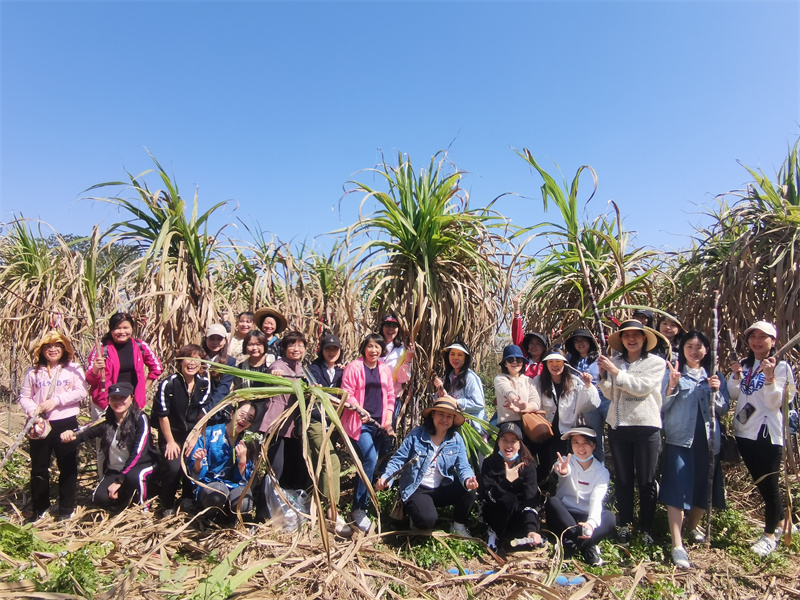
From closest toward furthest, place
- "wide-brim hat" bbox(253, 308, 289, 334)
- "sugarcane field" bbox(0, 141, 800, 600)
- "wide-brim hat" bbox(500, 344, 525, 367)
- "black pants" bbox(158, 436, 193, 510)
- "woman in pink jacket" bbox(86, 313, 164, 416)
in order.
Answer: "sugarcane field" bbox(0, 141, 800, 600)
"black pants" bbox(158, 436, 193, 510)
"woman in pink jacket" bbox(86, 313, 164, 416)
"wide-brim hat" bbox(500, 344, 525, 367)
"wide-brim hat" bbox(253, 308, 289, 334)

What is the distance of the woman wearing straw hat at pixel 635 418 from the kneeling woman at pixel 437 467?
98 centimetres

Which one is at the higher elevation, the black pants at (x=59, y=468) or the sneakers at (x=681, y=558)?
the black pants at (x=59, y=468)

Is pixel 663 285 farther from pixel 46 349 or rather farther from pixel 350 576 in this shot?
pixel 46 349

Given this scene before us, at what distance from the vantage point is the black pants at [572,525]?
3.20 metres

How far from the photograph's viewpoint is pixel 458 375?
3.87m

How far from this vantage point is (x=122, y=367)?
12.2 feet

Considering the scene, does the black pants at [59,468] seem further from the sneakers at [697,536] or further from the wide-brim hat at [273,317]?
the sneakers at [697,536]

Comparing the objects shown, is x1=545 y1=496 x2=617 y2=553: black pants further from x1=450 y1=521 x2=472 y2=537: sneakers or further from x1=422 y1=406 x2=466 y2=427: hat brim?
x1=422 y1=406 x2=466 y2=427: hat brim

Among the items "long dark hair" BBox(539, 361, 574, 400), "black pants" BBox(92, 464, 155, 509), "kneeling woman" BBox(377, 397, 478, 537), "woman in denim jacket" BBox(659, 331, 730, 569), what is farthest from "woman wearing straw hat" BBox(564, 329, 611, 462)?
"black pants" BBox(92, 464, 155, 509)

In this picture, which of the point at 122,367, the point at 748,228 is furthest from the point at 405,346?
the point at 748,228

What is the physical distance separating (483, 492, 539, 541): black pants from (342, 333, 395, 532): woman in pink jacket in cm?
85

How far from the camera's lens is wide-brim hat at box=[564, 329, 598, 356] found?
159 inches

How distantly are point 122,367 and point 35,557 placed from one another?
4.36 feet

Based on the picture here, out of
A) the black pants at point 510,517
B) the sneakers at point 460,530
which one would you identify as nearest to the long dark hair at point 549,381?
the black pants at point 510,517
